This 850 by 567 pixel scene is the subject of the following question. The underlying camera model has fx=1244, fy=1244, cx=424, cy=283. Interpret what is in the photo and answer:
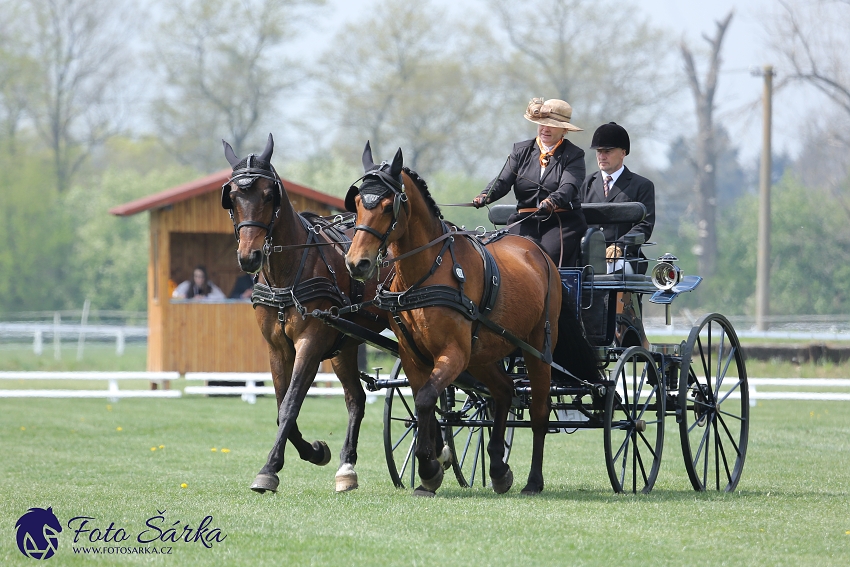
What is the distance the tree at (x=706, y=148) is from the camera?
127 feet

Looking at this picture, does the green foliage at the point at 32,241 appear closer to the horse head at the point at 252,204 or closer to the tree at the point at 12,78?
the tree at the point at 12,78

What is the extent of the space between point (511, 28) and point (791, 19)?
31.8 ft

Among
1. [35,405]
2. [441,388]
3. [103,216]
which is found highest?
[103,216]

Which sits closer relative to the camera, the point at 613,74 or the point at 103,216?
the point at 613,74

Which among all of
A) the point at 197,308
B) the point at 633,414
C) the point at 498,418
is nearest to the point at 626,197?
the point at 633,414

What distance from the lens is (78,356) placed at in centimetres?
2936

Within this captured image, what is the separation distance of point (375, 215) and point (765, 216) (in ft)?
69.8

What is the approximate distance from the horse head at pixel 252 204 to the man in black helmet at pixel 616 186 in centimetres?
255

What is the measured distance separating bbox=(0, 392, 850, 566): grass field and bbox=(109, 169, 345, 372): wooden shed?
614 centimetres

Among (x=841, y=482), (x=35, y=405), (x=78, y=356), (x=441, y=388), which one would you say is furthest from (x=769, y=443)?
(x=78, y=356)

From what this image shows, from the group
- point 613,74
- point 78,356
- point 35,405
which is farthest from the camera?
point 613,74

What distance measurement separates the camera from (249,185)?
7.86 metres

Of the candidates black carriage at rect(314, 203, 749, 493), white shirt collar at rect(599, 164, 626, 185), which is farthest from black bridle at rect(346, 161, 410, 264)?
white shirt collar at rect(599, 164, 626, 185)

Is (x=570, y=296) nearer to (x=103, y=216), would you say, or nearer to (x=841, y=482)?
(x=841, y=482)
